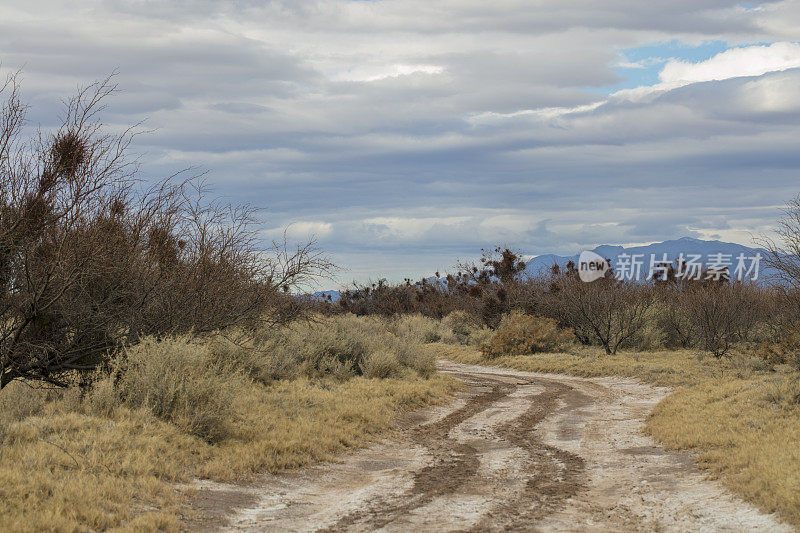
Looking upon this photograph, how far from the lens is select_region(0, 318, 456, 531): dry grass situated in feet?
22.3

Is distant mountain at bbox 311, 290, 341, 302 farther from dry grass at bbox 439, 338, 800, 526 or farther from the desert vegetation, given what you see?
dry grass at bbox 439, 338, 800, 526

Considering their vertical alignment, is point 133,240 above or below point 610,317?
above

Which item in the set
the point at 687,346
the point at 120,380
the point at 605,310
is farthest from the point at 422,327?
the point at 120,380

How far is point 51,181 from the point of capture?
33.4 feet

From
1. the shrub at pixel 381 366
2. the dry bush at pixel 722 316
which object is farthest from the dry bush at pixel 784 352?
the shrub at pixel 381 366

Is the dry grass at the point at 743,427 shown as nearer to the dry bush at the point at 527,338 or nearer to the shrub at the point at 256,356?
the shrub at the point at 256,356

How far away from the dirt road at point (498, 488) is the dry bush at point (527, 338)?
56.2ft

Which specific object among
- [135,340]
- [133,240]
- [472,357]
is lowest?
[472,357]

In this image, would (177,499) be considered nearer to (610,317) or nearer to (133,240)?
(133,240)

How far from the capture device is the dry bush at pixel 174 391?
10203 millimetres

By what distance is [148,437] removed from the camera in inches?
363

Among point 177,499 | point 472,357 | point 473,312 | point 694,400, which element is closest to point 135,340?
point 177,499

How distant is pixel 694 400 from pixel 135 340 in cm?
1201

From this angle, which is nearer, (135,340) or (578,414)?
(135,340)
